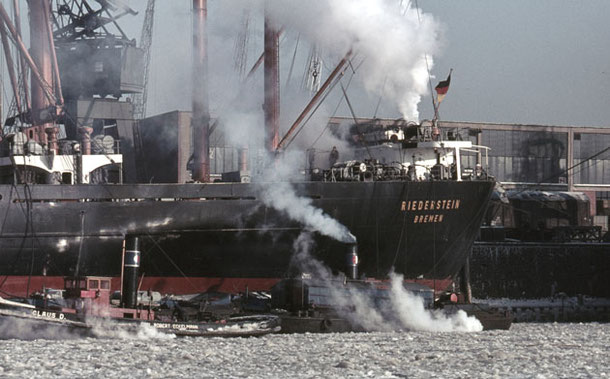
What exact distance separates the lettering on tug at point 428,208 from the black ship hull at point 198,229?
51mm

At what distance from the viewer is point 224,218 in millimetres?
47188

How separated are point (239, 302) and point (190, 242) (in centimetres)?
613

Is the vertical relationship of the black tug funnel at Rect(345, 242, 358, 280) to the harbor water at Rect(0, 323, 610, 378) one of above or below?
above

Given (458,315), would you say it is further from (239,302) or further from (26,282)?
(26,282)

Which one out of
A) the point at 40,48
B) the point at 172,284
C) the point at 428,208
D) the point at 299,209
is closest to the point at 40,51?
the point at 40,48

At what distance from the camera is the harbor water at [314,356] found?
28.5 meters

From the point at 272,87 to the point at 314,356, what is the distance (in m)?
26.9

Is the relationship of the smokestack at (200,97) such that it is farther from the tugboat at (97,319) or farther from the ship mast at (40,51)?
the tugboat at (97,319)

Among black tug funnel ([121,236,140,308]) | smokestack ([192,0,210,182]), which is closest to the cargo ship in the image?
smokestack ([192,0,210,182])

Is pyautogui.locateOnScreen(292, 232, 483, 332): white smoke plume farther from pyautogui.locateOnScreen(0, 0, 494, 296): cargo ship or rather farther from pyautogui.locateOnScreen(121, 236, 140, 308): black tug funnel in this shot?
pyautogui.locateOnScreen(121, 236, 140, 308): black tug funnel

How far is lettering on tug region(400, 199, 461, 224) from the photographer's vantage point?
49.0 metres

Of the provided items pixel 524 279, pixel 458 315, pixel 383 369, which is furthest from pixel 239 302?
pixel 524 279

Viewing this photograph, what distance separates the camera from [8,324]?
119 feet

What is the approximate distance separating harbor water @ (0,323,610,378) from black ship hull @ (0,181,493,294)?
856 centimetres
